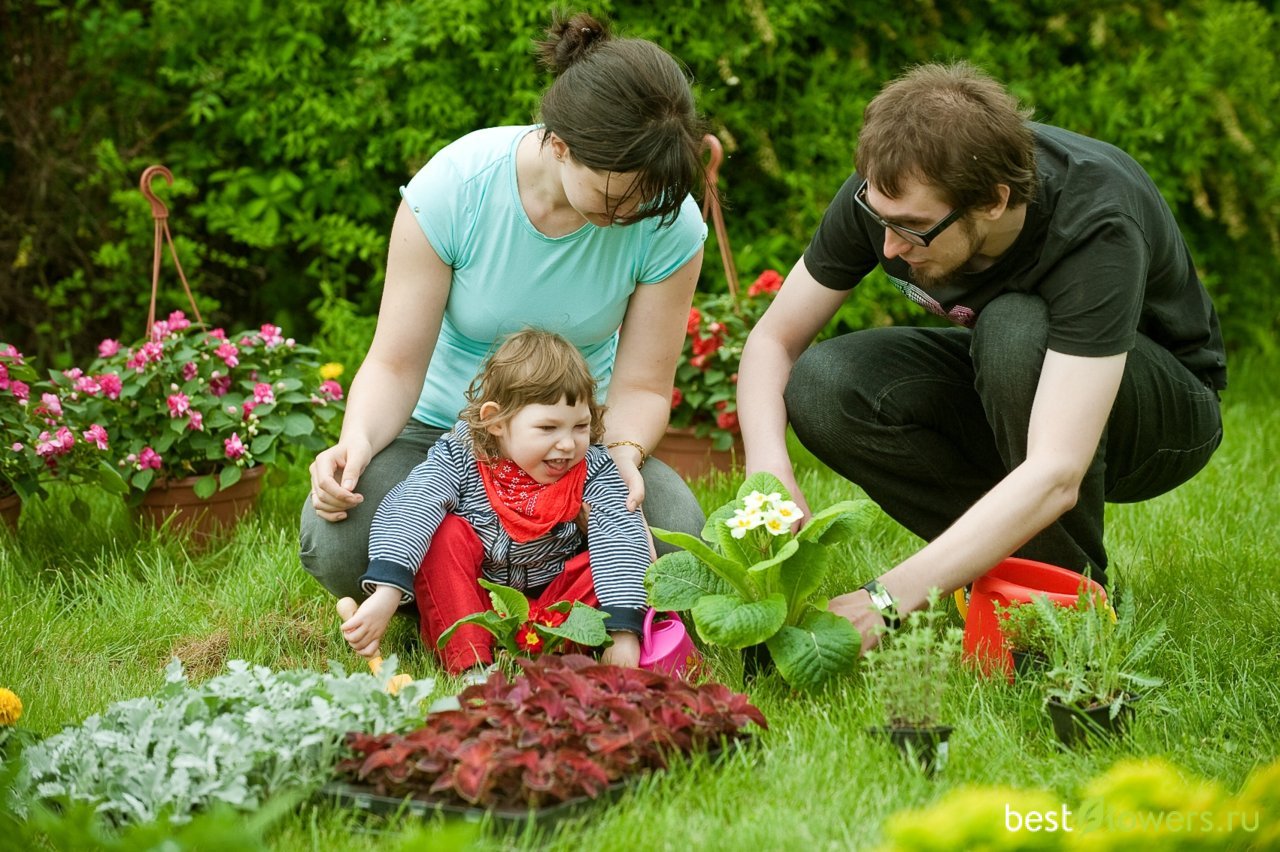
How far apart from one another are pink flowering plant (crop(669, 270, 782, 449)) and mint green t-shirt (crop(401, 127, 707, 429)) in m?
1.01

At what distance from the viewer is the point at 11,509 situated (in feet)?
10.5

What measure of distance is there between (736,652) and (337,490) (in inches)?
34.1

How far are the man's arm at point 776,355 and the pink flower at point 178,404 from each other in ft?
4.78

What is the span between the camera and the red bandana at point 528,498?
2.68 m

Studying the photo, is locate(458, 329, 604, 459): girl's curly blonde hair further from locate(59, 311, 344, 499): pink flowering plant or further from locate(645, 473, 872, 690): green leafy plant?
locate(59, 311, 344, 499): pink flowering plant

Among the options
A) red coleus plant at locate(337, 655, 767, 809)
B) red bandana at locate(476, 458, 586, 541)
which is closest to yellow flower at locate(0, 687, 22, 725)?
red coleus plant at locate(337, 655, 767, 809)

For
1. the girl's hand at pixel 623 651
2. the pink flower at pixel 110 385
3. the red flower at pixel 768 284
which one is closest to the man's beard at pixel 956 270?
the girl's hand at pixel 623 651

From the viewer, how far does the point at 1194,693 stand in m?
2.35

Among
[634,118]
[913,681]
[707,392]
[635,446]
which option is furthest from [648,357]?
[913,681]

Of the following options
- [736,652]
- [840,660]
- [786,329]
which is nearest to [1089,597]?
[840,660]

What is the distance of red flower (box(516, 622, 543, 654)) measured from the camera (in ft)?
8.18

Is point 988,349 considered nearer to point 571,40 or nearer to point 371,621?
point 571,40

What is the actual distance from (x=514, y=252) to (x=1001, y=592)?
1.23 m

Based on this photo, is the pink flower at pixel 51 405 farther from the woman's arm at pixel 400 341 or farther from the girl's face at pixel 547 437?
the girl's face at pixel 547 437
